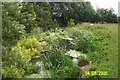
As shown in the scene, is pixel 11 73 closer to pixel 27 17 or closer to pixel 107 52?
pixel 107 52

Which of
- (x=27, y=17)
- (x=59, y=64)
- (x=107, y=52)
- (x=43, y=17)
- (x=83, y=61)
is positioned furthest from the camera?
(x=43, y=17)

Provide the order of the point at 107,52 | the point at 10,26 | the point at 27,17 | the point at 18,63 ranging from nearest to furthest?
the point at 18,63 < the point at 10,26 < the point at 107,52 < the point at 27,17

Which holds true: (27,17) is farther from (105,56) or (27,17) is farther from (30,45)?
(105,56)

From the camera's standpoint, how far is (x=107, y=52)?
11.9 m

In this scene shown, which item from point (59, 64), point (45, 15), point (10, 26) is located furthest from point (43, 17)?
point (59, 64)

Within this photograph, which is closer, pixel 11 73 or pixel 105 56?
pixel 11 73

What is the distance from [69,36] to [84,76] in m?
4.90

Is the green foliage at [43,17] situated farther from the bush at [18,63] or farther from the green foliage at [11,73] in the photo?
the green foliage at [11,73]

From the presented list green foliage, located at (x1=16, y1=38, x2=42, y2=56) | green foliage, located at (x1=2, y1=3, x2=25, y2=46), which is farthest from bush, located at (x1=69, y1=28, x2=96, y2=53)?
green foliage, located at (x1=2, y1=3, x2=25, y2=46)

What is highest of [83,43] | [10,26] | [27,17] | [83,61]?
[27,17]

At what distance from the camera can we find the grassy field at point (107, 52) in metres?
9.84

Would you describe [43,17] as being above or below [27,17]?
below

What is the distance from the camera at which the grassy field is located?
388 inches

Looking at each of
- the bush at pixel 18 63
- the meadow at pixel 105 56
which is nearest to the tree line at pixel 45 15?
the bush at pixel 18 63
